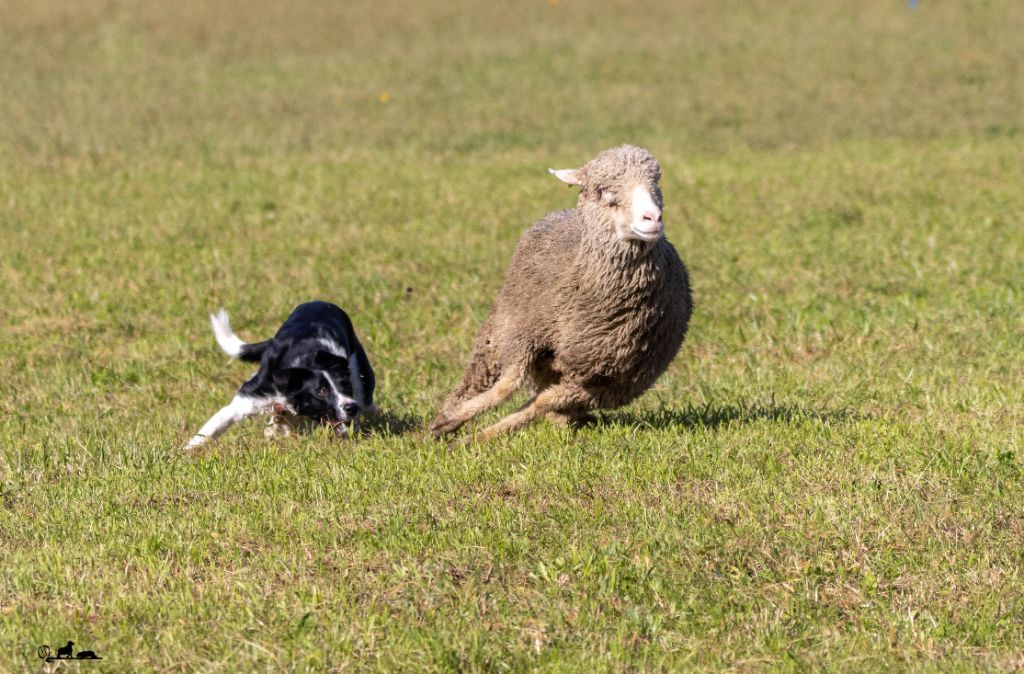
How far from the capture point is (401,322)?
1146cm

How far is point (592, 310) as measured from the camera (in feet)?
23.9

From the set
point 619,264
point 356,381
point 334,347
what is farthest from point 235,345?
point 619,264

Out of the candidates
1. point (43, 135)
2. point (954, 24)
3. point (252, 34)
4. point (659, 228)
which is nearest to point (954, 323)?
point (659, 228)

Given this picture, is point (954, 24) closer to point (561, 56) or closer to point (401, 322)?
point (561, 56)

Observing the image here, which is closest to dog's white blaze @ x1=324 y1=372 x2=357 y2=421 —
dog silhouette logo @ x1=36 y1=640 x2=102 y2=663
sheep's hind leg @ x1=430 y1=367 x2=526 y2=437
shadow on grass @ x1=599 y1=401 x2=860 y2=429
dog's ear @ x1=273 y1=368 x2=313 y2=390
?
dog's ear @ x1=273 y1=368 x2=313 y2=390

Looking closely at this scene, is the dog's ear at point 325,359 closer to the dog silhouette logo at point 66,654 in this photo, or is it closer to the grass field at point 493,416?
the grass field at point 493,416

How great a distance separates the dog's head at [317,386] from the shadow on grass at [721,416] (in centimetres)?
158

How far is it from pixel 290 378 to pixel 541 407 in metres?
1.62

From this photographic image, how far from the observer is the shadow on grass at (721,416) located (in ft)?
26.1

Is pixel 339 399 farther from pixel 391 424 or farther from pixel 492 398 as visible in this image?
pixel 492 398

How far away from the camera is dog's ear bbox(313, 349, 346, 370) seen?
26.6ft

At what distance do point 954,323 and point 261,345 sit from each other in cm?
547

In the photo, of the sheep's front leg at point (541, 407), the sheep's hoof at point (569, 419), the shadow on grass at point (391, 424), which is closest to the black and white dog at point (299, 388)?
the shadow on grass at point (391, 424)

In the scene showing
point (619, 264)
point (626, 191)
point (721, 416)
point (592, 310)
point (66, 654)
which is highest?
point (626, 191)
